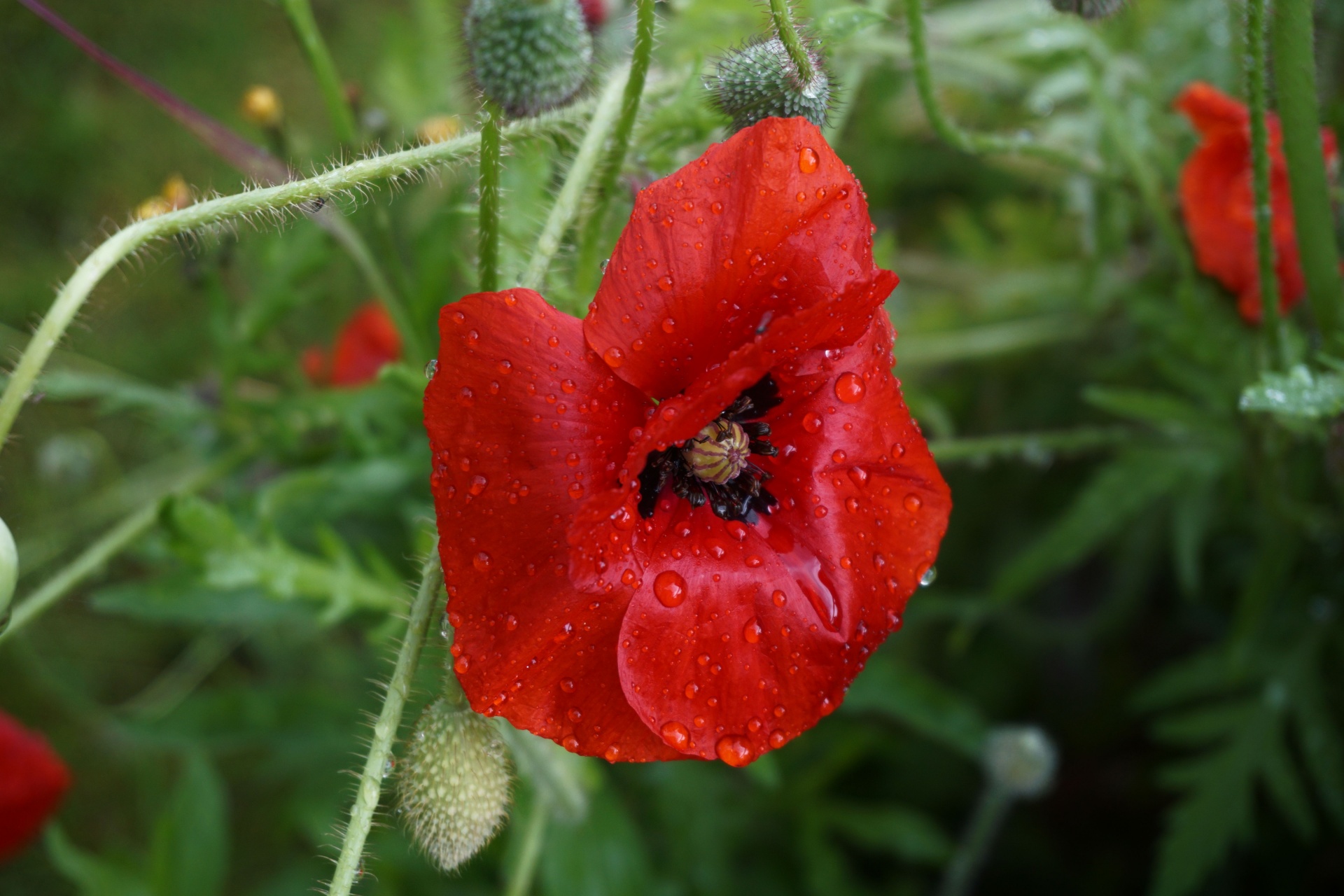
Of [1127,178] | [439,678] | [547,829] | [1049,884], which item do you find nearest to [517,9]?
[439,678]

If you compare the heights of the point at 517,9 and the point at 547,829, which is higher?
the point at 517,9

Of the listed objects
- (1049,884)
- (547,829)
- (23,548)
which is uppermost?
(23,548)

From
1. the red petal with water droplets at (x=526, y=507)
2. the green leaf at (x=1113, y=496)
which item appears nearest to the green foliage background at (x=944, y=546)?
the green leaf at (x=1113, y=496)

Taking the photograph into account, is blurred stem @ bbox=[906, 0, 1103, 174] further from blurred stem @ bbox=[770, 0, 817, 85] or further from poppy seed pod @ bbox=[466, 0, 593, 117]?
poppy seed pod @ bbox=[466, 0, 593, 117]

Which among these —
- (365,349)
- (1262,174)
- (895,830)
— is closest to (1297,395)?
(1262,174)

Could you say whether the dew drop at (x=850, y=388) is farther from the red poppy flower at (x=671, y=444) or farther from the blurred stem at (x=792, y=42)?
the blurred stem at (x=792, y=42)

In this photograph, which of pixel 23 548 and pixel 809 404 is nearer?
pixel 809 404

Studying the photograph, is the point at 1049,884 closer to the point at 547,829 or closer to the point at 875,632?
the point at 547,829
